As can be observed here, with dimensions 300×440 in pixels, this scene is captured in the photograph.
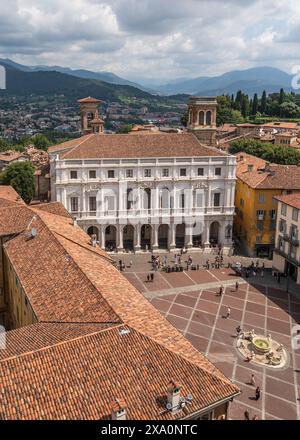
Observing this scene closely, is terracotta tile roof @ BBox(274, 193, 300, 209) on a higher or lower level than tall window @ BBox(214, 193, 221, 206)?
higher

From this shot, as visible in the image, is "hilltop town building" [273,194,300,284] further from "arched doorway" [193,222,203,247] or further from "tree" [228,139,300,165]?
"tree" [228,139,300,165]

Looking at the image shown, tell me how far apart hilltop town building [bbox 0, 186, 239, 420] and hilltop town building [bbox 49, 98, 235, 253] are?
32.8m

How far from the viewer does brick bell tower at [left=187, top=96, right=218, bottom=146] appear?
8544cm

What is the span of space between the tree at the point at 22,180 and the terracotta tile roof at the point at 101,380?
2264 inches

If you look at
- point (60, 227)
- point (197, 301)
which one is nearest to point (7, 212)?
point (60, 227)

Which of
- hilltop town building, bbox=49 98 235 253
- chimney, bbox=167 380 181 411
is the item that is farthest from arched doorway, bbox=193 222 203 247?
chimney, bbox=167 380 181 411

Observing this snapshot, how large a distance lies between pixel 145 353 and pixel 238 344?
1972 cm

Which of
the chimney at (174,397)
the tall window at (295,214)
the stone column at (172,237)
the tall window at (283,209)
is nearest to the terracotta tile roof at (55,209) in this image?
the stone column at (172,237)

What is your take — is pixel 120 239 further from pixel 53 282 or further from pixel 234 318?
pixel 53 282

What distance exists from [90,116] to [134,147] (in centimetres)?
3463

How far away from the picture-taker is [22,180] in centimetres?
7550

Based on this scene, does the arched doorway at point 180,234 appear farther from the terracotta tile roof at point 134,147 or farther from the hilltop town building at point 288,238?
the hilltop town building at point 288,238
